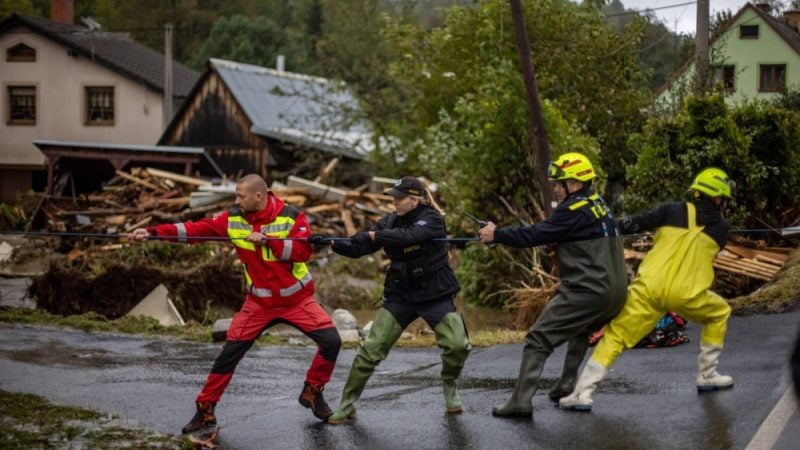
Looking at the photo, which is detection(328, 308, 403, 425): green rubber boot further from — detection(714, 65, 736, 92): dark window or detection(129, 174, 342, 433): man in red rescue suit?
detection(714, 65, 736, 92): dark window

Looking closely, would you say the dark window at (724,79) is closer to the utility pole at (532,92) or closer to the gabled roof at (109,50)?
the utility pole at (532,92)

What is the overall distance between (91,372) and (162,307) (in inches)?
264

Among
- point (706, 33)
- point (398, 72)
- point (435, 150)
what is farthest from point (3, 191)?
point (706, 33)

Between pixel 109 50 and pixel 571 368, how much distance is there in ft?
139

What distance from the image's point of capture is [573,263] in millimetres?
8367

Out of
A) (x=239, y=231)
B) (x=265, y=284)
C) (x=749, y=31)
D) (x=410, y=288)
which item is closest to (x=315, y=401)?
(x=265, y=284)

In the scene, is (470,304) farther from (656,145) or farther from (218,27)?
(218,27)

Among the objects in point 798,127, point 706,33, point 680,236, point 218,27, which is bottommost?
point 680,236

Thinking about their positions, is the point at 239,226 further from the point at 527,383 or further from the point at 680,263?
the point at 680,263

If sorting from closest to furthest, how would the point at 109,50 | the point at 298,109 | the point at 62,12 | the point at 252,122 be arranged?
the point at 252,122, the point at 298,109, the point at 109,50, the point at 62,12

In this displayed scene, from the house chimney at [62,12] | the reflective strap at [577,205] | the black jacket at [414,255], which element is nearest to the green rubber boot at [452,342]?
the black jacket at [414,255]

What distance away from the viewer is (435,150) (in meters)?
23.5

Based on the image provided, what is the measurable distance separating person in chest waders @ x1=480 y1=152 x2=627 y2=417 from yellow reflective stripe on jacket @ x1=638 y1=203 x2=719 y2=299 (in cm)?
24

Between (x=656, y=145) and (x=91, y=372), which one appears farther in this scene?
(x=656, y=145)
